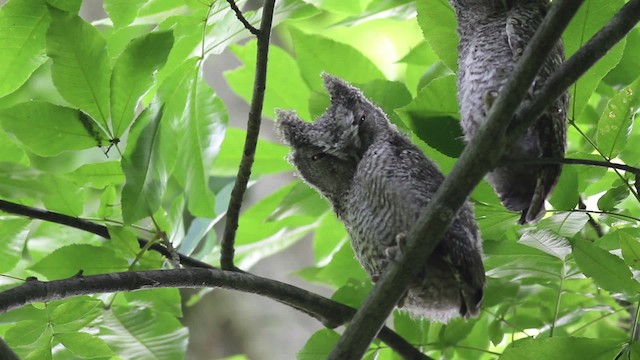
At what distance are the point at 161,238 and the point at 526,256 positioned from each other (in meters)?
0.54

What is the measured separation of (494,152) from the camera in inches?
28.5

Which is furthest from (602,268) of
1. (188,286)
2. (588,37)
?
(188,286)

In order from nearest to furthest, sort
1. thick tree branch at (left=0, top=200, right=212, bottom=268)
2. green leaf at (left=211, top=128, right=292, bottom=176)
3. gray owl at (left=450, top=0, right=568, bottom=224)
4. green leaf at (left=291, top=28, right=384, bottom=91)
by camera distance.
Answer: gray owl at (left=450, top=0, right=568, bottom=224) → thick tree branch at (left=0, top=200, right=212, bottom=268) → green leaf at (left=291, top=28, right=384, bottom=91) → green leaf at (left=211, top=128, right=292, bottom=176)

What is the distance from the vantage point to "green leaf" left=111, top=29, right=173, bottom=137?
0.98 metres

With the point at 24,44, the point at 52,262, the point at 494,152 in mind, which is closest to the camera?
the point at 494,152

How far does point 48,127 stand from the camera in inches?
38.6

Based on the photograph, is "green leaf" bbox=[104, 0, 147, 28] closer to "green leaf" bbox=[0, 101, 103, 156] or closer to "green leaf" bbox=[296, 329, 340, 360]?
"green leaf" bbox=[0, 101, 103, 156]

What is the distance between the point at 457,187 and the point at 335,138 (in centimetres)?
25

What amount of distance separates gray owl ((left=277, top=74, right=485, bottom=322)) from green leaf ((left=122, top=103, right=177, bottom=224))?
0.18 m

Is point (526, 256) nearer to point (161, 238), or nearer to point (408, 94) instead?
point (408, 94)

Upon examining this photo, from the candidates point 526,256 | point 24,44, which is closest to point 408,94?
point 526,256

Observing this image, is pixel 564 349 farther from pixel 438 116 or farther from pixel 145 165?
pixel 145 165

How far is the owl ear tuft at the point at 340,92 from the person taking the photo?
38.2 inches

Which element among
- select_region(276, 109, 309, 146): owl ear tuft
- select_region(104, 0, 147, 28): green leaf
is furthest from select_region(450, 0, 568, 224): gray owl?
select_region(104, 0, 147, 28): green leaf
